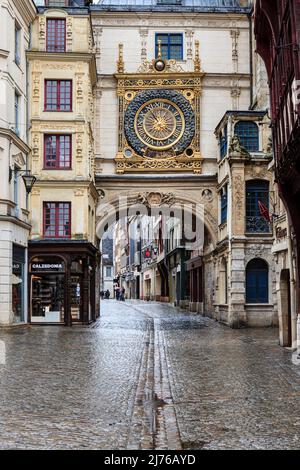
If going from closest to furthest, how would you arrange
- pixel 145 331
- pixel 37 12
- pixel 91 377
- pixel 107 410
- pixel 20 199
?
pixel 107 410 < pixel 91 377 < pixel 145 331 < pixel 20 199 < pixel 37 12

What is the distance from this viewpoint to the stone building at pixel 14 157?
26875 millimetres

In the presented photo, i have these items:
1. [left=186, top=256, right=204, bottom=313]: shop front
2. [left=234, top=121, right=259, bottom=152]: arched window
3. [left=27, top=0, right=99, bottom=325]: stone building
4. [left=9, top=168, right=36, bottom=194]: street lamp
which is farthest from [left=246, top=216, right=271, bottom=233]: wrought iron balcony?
[left=186, top=256, right=204, bottom=313]: shop front

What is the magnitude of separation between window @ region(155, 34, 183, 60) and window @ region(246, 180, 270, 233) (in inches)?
341

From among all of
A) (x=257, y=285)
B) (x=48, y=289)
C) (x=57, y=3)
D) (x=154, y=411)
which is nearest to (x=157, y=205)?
(x=257, y=285)

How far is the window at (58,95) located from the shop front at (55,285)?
5910mm

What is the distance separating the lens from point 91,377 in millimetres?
13711

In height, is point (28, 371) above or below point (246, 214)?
below

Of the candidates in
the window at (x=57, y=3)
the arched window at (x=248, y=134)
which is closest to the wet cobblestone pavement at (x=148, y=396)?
the arched window at (x=248, y=134)

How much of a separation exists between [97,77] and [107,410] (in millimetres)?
27151

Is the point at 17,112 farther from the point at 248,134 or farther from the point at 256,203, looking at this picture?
the point at 256,203

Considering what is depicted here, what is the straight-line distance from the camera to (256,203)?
31.3 meters
